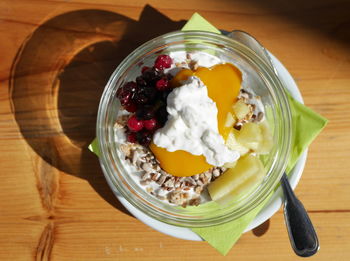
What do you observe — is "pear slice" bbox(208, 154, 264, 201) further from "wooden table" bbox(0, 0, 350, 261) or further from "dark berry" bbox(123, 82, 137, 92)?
"dark berry" bbox(123, 82, 137, 92)

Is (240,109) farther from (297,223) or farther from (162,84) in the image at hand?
(297,223)

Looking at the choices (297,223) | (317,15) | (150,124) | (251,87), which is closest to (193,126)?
(150,124)

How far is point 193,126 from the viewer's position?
2.86 feet

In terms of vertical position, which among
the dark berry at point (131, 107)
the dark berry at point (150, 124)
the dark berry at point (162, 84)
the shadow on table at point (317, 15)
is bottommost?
the dark berry at point (131, 107)

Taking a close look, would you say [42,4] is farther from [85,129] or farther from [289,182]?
[289,182]

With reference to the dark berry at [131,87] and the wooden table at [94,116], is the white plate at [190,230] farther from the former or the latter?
the dark berry at [131,87]

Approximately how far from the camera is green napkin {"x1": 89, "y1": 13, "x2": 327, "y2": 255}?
1.01m

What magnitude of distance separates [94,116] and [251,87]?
17.5 inches

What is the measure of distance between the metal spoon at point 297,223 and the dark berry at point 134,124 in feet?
1.20

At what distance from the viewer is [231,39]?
99cm

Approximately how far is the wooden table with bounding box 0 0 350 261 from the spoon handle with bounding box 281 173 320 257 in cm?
7

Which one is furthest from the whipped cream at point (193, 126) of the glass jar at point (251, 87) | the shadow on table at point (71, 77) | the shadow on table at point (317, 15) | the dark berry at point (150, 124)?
the shadow on table at point (317, 15)

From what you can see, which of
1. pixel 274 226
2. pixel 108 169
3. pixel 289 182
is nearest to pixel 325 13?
pixel 289 182

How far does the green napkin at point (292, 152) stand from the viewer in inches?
39.9
